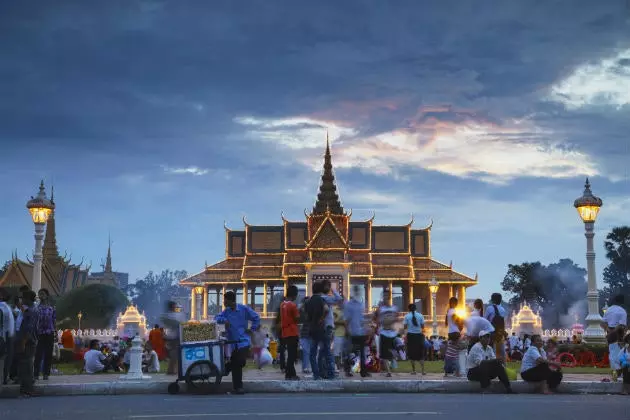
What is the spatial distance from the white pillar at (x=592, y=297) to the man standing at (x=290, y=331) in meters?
9.79

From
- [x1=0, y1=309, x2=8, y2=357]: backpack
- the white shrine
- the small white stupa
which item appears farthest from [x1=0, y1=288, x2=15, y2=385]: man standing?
the small white stupa

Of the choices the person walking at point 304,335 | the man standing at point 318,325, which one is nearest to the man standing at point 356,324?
the person walking at point 304,335

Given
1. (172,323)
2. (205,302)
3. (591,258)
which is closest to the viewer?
(172,323)

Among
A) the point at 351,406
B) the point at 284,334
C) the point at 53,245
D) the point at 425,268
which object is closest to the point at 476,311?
A: the point at 284,334

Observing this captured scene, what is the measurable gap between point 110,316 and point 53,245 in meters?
16.9

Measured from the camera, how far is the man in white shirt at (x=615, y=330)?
15558 mm

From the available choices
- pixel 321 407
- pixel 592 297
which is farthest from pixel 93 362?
pixel 592 297

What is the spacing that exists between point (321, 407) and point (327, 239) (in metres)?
48.9

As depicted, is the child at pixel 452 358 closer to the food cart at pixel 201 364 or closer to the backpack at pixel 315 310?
the backpack at pixel 315 310

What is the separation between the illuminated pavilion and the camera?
59406mm

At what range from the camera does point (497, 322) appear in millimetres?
15953

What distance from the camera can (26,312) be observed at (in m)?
13.6

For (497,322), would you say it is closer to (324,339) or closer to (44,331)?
(324,339)

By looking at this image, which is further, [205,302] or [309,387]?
[205,302]
